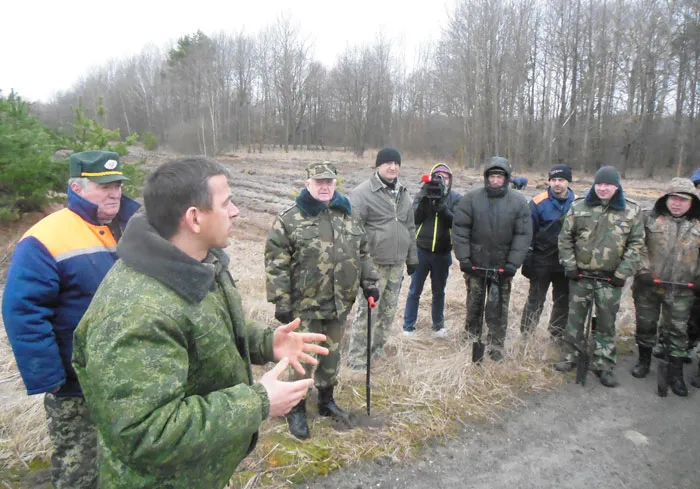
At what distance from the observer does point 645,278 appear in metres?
4.56

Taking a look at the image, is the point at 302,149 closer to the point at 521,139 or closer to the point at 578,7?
the point at 521,139

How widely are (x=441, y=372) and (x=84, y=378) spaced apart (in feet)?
11.1

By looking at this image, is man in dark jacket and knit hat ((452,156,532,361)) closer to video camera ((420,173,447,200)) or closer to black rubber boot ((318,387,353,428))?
video camera ((420,173,447,200))

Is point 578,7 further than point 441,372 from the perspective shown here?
Yes

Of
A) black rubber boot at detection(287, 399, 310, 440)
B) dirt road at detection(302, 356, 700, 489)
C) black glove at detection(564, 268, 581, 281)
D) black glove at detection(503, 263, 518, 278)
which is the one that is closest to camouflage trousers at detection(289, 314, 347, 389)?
black rubber boot at detection(287, 399, 310, 440)

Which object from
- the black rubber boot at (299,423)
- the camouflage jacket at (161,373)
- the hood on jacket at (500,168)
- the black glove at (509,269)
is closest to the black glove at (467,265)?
the black glove at (509,269)

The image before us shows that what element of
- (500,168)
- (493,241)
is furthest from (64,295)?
(500,168)

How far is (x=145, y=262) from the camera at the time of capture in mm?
1388

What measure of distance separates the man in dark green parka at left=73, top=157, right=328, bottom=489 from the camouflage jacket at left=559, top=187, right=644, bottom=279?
12.4 ft

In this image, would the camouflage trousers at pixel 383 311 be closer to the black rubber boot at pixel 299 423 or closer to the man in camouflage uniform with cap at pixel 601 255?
the black rubber boot at pixel 299 423

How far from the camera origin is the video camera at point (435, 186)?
516cm

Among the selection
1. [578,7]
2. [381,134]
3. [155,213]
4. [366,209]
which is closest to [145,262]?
[155,213]

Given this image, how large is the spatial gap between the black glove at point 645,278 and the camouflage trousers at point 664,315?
1.6 inches

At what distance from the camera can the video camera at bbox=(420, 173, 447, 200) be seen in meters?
5.16
